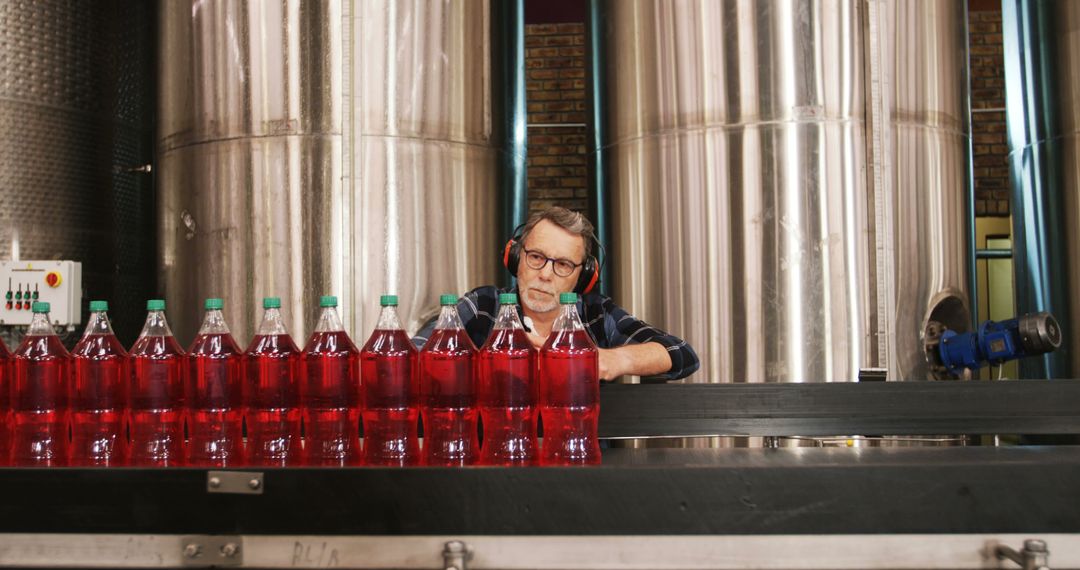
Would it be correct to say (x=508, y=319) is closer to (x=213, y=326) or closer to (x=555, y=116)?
(x=213, y=326)

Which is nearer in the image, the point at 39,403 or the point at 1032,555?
the point at 1032,555

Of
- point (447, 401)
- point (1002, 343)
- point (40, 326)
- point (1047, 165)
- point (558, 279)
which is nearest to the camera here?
point (447, 401)

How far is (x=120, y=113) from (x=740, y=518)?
2.74 m

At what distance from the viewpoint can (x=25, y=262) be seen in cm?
288

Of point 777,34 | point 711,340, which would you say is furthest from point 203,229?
point 777,34

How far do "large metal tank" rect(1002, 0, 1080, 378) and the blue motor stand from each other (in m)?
0.70

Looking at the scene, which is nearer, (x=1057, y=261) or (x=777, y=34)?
(x=777, y=34)

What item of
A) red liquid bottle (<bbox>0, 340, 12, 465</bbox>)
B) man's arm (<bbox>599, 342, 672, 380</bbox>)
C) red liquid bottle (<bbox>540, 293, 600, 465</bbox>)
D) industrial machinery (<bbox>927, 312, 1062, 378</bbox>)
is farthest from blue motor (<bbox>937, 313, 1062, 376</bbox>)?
red liquid bottle (<bbox>0, 340, 12, 465</bbox>)

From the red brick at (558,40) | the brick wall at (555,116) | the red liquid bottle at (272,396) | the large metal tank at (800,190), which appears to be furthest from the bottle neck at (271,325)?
the red brick at (558,40)

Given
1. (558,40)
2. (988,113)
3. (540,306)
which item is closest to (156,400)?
(540,306)

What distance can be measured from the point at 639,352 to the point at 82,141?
2.05m

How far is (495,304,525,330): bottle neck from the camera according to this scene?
1407 mm

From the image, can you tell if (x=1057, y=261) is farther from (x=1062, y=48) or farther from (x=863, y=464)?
(x=863, y=464)

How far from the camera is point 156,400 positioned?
4.66 ft
